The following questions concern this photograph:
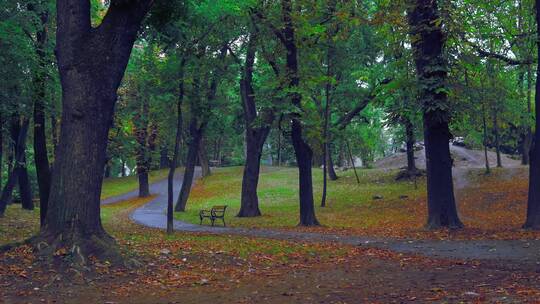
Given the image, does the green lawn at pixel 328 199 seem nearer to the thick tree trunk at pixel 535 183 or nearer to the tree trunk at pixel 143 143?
the tree trunk at pixel 143 143

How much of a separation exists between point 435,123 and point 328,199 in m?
16.0

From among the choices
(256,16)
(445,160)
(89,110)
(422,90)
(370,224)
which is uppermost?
(256,16)

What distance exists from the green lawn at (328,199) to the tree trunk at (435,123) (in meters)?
5.42

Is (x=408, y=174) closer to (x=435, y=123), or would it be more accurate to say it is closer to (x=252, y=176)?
(x=252, y=176)

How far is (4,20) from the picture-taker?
14.6m

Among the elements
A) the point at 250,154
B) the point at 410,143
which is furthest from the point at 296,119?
the point at 410,143

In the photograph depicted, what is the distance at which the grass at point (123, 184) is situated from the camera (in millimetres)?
49469

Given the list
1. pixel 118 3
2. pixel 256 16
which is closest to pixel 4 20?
pixel 118 3

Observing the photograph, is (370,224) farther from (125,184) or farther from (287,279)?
(125,184)

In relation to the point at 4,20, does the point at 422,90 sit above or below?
below

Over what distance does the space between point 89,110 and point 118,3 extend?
189cm

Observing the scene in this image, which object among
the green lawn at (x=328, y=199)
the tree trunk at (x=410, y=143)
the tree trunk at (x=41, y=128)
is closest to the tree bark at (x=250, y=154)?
the green lawn at (x=328, y=199)

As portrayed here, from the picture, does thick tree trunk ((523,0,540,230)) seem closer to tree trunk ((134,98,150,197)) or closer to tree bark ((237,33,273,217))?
tree bark ((237,33,273,217))

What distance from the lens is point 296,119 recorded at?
19.0 m
